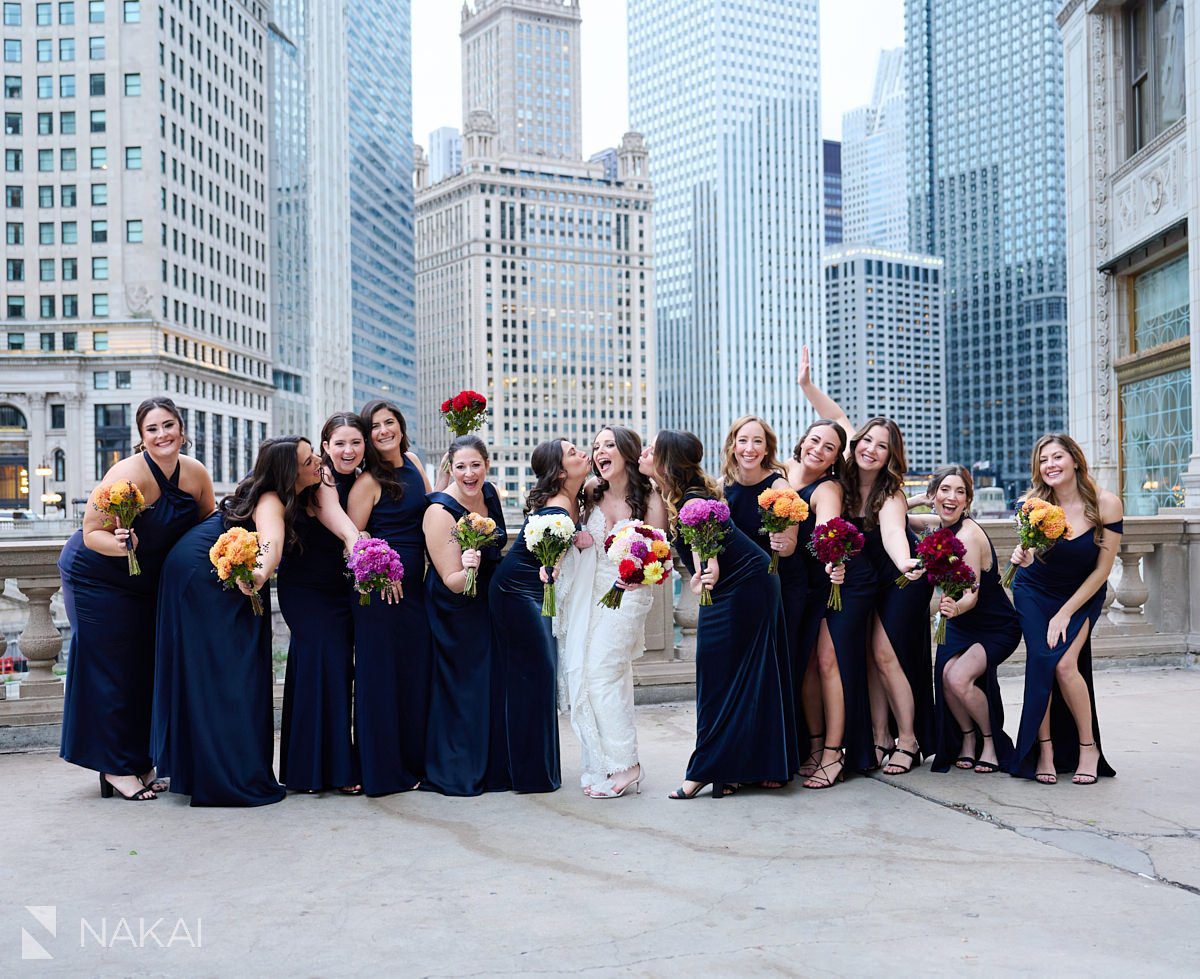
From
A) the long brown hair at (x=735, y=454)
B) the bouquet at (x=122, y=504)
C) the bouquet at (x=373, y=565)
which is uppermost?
the long brown hair at (x=735, y=454)

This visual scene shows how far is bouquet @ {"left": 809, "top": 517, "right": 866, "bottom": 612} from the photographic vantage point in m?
6.49

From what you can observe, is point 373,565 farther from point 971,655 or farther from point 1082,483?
point 1082,483

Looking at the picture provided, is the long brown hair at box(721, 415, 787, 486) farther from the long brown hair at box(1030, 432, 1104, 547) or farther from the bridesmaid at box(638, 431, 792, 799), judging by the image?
the long brown hair at box(1030, 432, 1104, 547)

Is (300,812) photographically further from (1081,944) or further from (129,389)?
(129,389)

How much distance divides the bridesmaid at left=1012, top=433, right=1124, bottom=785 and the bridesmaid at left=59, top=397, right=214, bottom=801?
5.15 metres

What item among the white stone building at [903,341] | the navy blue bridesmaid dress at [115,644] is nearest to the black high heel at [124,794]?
the navy blue bridesmaid dress at [115,644]

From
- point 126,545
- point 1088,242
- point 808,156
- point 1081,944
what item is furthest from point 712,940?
point 808,156

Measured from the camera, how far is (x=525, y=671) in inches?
266

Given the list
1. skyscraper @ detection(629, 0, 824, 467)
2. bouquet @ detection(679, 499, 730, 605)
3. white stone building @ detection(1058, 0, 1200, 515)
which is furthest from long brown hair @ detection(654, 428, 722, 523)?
skyscraper @ detection(629, 0, 824, 467)

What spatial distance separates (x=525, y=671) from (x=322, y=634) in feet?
4.03

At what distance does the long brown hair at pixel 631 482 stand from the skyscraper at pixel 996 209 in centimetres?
16892

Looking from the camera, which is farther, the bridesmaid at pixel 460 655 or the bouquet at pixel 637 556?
the bridesmaid at pixel 460 655

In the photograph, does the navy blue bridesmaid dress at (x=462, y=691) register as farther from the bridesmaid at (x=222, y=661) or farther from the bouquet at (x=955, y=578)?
the bouquet at (x=955, y=578)

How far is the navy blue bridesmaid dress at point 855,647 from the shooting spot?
6.90 metres
